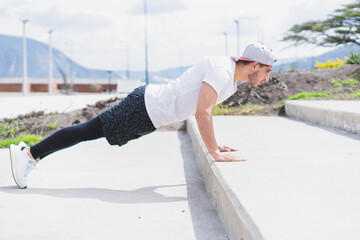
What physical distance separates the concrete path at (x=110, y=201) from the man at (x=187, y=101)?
1.41 ft

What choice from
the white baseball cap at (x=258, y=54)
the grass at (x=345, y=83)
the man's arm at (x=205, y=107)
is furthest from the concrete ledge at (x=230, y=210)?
the grass at (x=345, y=83)

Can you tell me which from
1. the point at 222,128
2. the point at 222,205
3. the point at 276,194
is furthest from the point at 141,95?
the point at 222,128

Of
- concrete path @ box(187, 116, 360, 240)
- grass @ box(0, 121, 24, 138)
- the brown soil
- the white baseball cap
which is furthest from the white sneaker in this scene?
grass @ box(0, 121, 24, 138)

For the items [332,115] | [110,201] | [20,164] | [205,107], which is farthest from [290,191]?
[332,115]

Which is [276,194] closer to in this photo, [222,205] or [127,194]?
[222,205]

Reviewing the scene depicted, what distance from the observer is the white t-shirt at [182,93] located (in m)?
3.01

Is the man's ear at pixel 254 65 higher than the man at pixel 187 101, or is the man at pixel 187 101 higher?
the man's ear at pixel 254 65

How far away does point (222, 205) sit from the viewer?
2516 mm

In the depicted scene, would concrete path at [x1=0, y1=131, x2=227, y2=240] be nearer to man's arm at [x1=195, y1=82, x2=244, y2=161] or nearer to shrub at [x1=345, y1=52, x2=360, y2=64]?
man's arm at [x1=195, y1=82, x2=244, y2=161]

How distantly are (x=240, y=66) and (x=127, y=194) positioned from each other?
130 centimetres

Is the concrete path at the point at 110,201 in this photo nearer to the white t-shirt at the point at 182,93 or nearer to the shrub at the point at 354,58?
the white t-shirt at the point at 182,93

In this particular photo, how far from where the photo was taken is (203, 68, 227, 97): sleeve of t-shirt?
2896 mm

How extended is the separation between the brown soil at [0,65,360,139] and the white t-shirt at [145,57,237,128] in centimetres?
476

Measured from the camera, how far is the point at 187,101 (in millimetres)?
3090
